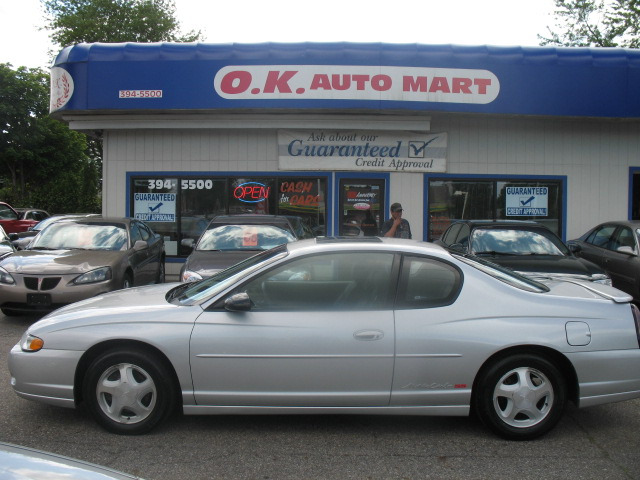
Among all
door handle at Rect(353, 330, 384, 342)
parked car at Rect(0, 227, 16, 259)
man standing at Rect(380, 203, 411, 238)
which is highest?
man standing at Rect(380, 203, 411, 238)

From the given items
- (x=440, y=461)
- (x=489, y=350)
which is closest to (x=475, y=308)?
(x=489, y=350)

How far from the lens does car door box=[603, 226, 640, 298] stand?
351 inches

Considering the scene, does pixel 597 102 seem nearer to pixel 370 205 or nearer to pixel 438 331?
pixel 370 205

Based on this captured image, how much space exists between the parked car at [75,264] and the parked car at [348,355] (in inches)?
150

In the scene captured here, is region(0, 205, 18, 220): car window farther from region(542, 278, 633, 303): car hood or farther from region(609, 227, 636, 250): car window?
region(542, 278, 633, 303): car hood

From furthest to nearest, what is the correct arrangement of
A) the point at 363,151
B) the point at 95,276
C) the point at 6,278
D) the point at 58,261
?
the point at 363,151
the point at 58,261
the point at 95,276
the point at 6,278

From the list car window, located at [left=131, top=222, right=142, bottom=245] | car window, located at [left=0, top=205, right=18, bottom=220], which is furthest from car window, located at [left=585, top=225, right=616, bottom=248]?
car window, located at [left=0, top=205, right=18, bottom=220]

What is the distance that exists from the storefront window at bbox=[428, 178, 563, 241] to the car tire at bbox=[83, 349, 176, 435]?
9.50 m

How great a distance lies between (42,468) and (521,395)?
3.24m

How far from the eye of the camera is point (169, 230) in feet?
43.9

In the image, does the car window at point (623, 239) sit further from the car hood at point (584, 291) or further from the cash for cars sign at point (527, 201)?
the car hood at point (584, 291)

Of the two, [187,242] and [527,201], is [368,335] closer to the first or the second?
[187,242]

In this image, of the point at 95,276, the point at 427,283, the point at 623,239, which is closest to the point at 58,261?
the point at 95,276

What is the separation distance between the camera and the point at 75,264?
27.5 ft
